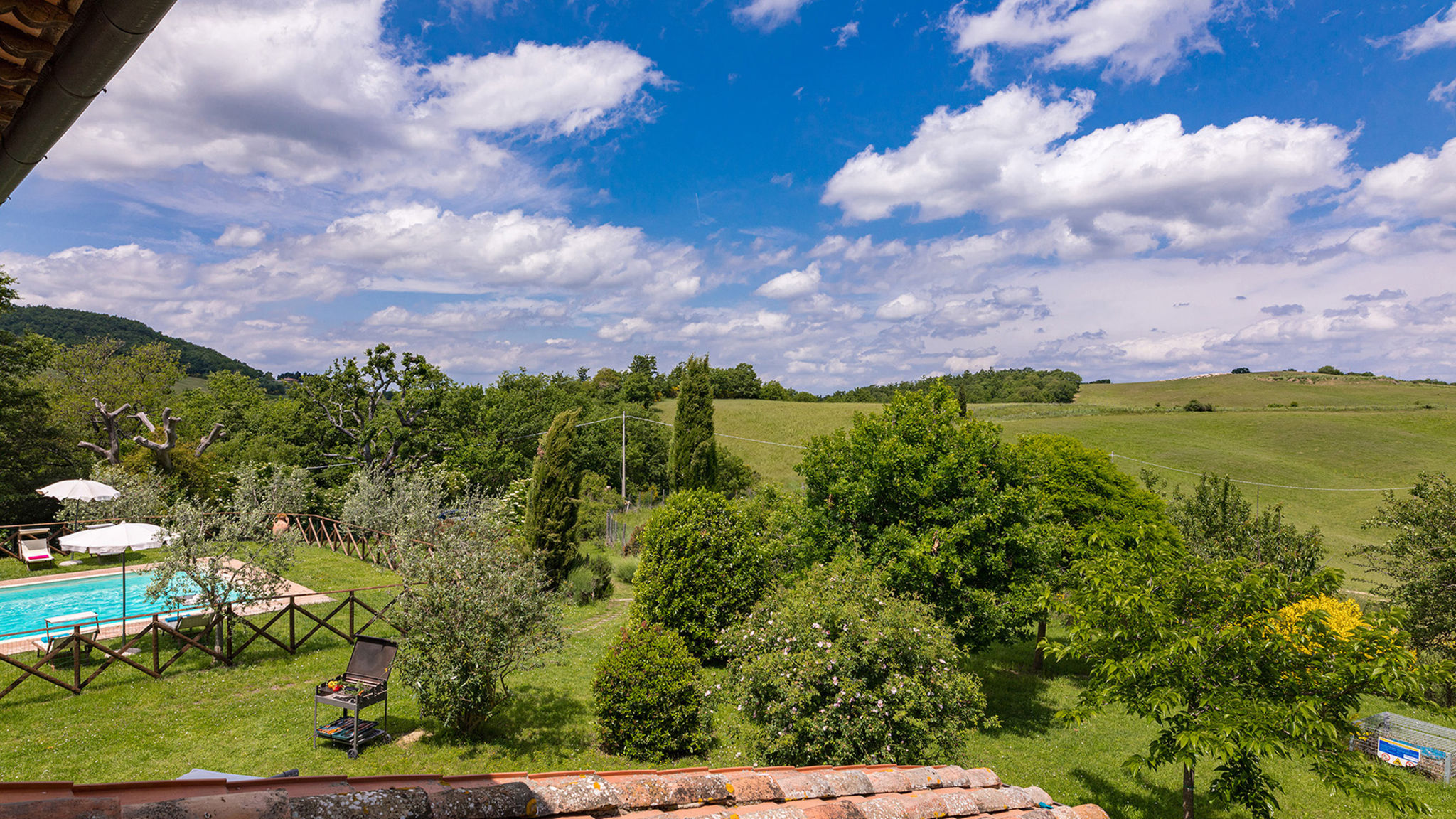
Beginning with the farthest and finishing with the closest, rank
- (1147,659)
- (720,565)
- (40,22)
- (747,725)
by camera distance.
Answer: (720,565) → (747,725) → (1147,659) → (40,22)

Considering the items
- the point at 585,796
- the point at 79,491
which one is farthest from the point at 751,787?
Answer: the point at 79,491

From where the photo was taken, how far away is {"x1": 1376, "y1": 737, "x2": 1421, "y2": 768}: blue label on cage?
11141 millimetres

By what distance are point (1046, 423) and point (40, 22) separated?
208ft

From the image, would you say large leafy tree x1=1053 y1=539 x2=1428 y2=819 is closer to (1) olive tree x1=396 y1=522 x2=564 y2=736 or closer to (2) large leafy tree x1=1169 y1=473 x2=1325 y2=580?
(1) olive tree x1=396 y1=522 x2=564 y2=736

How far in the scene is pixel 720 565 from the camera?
14.3 m

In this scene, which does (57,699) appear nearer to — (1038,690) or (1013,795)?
(1013,795)

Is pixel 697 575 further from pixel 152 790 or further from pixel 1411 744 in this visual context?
pixel 1411 744

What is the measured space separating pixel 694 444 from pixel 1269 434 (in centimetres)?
5327

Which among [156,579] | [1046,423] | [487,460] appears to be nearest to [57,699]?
[156,579]

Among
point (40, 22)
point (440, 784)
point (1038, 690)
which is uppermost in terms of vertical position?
point (40, 22)

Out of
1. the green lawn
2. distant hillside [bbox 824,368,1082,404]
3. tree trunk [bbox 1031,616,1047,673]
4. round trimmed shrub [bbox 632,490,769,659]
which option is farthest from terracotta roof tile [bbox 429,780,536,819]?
distant hillside [bbox 824,368,1082,404]

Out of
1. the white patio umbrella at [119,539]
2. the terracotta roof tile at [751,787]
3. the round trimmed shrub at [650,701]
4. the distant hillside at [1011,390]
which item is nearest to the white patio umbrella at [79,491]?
the white patio umbrella at [119,539]

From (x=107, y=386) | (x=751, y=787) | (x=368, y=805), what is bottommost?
(x=751, y=787)

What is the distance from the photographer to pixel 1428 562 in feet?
50.2
